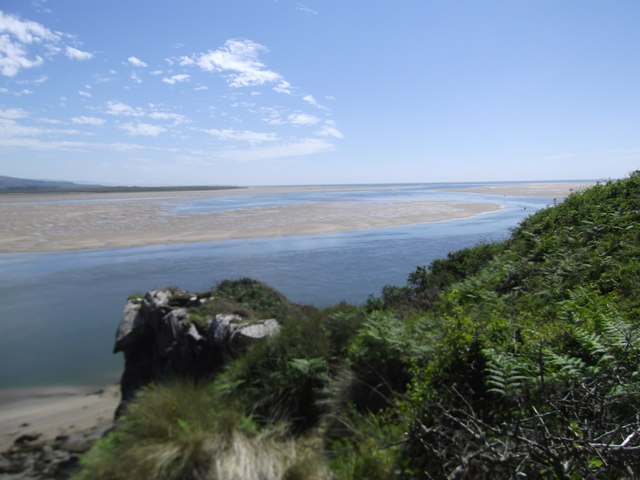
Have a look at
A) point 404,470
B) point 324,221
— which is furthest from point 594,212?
point 324,221

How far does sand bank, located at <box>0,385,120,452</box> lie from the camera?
10.4m

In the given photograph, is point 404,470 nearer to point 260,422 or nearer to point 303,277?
point 260,422

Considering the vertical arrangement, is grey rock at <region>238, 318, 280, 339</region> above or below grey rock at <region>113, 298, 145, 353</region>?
above

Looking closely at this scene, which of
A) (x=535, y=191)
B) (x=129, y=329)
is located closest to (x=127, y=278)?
(x=129, y=329)

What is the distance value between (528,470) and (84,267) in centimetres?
2659

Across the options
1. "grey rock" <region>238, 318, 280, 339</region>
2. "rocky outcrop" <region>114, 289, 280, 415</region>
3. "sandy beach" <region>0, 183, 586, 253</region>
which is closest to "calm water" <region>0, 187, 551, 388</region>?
"rocky outcrop" <region>114, 289, 280, 415</region>

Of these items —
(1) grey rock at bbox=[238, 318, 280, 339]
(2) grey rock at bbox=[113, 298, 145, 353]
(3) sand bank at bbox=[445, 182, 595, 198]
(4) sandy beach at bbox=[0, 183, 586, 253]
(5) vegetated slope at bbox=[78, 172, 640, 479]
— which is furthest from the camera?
(3) sand bank at bbox=[445, 182, 595, 198]

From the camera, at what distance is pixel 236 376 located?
20.9 feet

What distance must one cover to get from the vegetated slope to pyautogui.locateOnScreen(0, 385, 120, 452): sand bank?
677cm

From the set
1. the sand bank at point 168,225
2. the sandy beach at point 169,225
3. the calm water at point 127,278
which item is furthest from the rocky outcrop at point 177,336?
the sand bank at point 168,225

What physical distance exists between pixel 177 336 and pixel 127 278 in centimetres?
1171

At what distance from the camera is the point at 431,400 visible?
4.07 meters

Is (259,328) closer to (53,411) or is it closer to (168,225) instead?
(53,411)

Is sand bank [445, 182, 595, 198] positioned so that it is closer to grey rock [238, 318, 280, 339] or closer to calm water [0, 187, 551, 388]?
calm water [0, 187, 551, 388]
